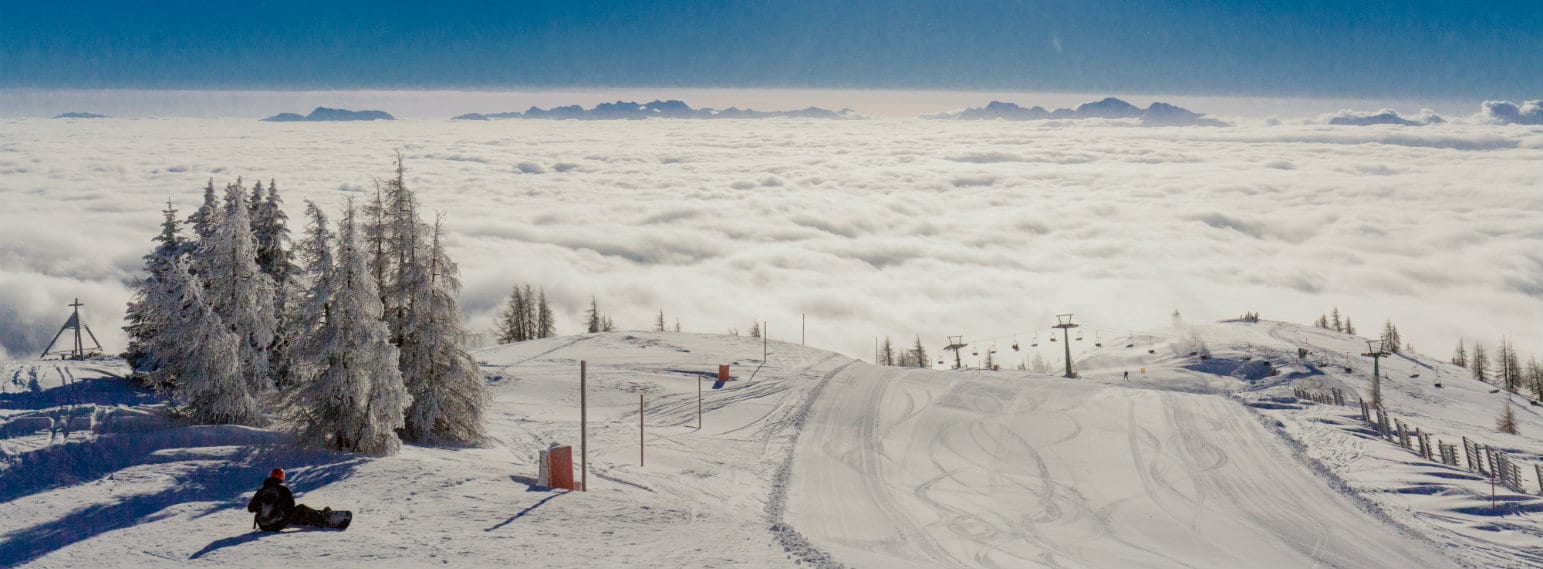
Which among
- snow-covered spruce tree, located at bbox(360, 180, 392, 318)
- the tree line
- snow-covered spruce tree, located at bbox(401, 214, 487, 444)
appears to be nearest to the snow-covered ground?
the tree line

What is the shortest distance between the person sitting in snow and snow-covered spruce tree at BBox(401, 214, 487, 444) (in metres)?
11.8

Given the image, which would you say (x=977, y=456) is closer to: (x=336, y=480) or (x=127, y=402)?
(x=336, y=480)

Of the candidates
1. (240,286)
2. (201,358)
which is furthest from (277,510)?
(240,286)

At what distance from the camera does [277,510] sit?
19281 millimetres

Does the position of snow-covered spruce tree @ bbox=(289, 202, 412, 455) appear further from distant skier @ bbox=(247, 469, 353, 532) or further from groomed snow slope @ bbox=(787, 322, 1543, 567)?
groomed snow slope @ bbox=(787, 322, 1543, 567)

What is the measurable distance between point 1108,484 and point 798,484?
11.8m

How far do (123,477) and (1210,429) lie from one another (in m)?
42.4

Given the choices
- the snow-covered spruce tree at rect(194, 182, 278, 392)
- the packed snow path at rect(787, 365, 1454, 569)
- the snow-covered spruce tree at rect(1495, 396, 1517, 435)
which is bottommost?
the snow-covered spruce tree at rect(1495, 396, 1517, 435)

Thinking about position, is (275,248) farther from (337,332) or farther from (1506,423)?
(1506,423)

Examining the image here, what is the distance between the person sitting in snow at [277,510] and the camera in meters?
19.2

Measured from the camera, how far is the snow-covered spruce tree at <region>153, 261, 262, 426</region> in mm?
29141

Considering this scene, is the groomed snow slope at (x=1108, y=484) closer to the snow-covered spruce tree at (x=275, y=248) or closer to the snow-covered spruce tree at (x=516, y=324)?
the snow-covered spruce tree at (x=275, y=248)

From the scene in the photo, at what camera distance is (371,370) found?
27.5 m

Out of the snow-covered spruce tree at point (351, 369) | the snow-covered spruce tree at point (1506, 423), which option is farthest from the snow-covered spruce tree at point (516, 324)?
the snow-covered spruce tree at point (1506, 423)
